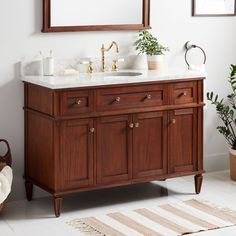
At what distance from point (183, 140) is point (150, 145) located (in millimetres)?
273

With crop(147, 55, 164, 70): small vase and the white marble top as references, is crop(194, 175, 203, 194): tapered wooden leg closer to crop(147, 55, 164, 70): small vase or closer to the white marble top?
the white marble top

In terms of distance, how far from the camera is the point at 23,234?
13.6 feet

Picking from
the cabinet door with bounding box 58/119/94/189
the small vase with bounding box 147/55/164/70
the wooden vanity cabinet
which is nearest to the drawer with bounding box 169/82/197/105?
the wooden vanity cabinet

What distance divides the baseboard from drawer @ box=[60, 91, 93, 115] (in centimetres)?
154

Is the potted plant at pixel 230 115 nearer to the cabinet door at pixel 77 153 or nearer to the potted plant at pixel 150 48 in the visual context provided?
the potted plant at pixel 150 48

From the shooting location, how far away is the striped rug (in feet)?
13.8

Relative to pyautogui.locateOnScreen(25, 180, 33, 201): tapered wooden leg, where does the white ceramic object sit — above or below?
above

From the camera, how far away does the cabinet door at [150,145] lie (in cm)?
468

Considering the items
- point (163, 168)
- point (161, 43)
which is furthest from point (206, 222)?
point (161, 43)

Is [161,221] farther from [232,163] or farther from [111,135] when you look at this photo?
[232,163]

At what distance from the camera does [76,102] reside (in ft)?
14.4

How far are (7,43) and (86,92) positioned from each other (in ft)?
2.19

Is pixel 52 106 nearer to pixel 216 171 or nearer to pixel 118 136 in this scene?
pixel 118 136

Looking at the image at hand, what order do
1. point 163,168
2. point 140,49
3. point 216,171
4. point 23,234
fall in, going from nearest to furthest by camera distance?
point 23,234
point 163,168
point 140,49
point 216,171
